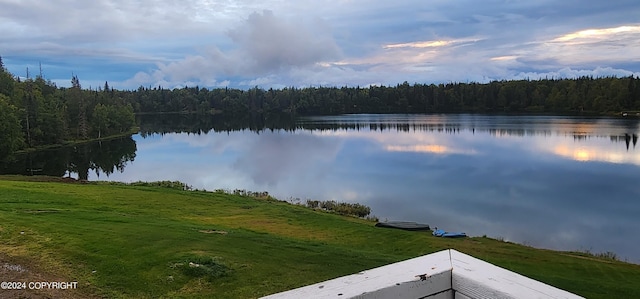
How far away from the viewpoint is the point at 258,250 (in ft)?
36.4

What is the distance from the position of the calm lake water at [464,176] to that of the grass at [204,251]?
6407 millimetres

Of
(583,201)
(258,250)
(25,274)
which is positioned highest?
(25,274)

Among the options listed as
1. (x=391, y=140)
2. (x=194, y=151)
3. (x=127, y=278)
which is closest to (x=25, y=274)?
(x=127, y=278)

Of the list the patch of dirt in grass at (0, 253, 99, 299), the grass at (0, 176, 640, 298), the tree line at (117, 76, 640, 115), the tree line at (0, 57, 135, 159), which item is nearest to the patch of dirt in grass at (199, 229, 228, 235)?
the grass at (0, 176, 640, 298)

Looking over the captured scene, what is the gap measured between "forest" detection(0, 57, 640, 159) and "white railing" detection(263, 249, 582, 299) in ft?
193

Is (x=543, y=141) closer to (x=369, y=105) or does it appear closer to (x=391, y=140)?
(x=391, y=140)

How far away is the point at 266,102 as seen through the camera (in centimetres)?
18375

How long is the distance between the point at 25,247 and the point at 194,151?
51665 millimetres

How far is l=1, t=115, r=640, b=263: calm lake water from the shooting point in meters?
23.2

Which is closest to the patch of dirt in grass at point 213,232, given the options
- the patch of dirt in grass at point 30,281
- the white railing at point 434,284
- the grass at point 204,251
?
the grass at point 204,251

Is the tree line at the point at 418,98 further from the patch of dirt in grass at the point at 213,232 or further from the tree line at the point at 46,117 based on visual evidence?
the patch of dirt in grass at the point at 213,232

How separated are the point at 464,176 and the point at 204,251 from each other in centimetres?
2907

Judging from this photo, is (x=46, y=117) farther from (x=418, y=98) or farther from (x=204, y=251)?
(x=418, y=98)

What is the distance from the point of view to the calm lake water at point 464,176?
23.2 metres
